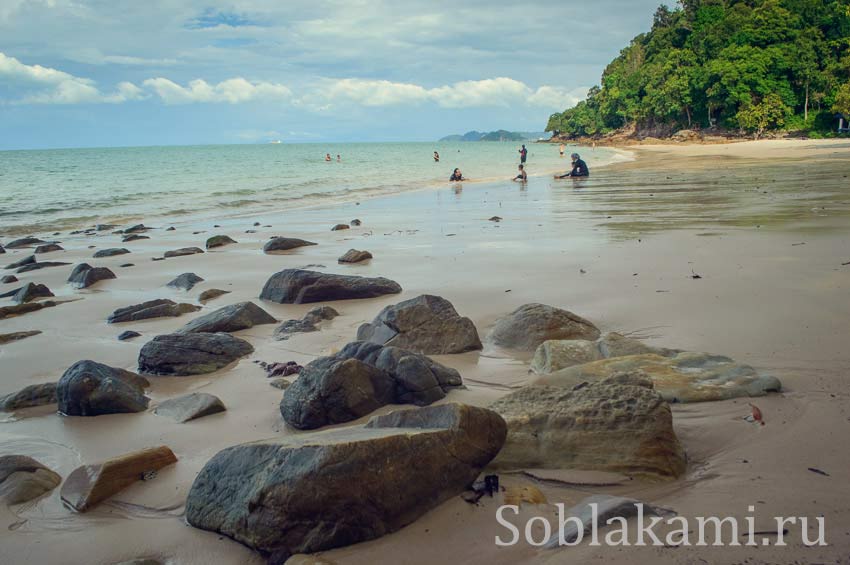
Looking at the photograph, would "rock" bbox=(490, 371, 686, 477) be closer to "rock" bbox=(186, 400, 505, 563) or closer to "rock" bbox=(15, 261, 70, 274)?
"rock" bbox=(186, 400, 505, 563)

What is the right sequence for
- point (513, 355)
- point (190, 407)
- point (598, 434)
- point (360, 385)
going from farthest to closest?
point (513, 355)
point (190, 407)
point (360, 385)
point (598, 434)

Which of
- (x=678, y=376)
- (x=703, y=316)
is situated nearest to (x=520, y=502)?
(x=678, y=376)

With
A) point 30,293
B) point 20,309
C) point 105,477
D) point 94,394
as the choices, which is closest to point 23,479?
point 105,477

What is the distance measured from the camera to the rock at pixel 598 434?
8.95 feet

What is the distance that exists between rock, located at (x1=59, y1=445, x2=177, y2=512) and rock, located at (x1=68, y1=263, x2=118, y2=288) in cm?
588

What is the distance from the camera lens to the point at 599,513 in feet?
7.55

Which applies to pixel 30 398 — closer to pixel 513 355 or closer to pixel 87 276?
pixel 513 355

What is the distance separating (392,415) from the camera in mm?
2934

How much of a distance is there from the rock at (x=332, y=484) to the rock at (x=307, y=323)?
2.88 meters

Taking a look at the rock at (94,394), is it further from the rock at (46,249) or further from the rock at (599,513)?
the rock at (46,249)

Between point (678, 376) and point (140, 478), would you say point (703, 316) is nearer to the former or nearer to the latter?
point (678, 376)

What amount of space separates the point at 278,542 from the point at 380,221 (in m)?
12.5

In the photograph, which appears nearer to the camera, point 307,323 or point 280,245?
point 307,323

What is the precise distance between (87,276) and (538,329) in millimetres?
6258
